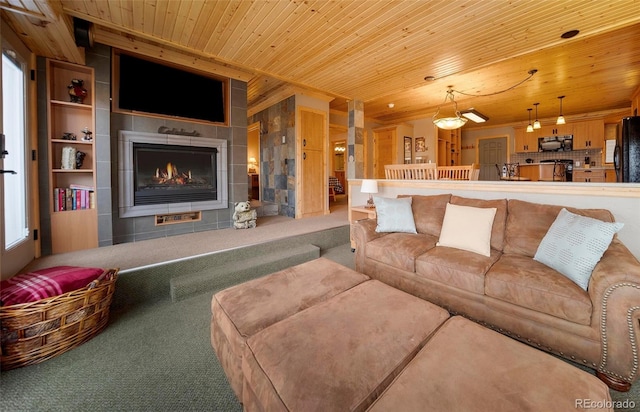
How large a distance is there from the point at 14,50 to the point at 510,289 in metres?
4.46

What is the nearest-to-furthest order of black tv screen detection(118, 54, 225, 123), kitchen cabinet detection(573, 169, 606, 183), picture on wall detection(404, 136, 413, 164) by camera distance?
black tv screen detection(118, 54, 225, 123) < kitchen cabinet detection(573, 169, 606, 183) < picture on wall detection(404, 136, 413, 164)

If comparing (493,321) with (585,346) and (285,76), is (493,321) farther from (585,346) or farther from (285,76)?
(285,76)

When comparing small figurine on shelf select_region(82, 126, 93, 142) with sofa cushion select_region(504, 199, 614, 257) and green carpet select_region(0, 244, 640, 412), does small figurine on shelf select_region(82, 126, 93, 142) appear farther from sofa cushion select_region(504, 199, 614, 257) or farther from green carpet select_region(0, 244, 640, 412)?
sofa cushion select_region(504, 199, 614, 257)

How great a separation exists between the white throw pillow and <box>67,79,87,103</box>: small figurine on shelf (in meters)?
4.35

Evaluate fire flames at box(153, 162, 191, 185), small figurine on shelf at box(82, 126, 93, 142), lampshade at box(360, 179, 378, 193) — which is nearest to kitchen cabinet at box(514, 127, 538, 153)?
lampshade at box(360, 179, 378, 193)

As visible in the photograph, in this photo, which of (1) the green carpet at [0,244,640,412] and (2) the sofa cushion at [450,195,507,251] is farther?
(2) the sofa cushion at [450,195,507,251]

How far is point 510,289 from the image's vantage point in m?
1.67

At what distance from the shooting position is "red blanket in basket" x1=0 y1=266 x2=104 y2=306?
155 cm

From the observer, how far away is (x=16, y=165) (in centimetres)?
243

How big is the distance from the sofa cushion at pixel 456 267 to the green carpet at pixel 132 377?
0.81 metres

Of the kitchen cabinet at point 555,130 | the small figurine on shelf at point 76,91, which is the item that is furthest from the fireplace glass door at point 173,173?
the kitchen cabinet at point 555,130

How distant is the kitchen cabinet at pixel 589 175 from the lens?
22.8 ft

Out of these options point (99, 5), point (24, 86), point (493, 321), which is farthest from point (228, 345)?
point (24, 86)

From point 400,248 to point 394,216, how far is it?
21.4 inches
